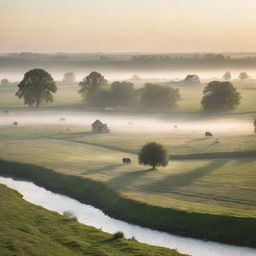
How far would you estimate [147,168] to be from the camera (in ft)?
302

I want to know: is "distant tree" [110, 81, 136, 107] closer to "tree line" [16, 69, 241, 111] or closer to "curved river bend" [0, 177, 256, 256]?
"tree line" [16, 69, 241, 111]

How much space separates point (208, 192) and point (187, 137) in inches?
2121

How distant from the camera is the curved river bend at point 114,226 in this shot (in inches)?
2186

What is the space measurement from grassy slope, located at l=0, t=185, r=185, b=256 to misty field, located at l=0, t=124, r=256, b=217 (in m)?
13.0

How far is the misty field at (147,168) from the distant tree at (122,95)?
2013 inches

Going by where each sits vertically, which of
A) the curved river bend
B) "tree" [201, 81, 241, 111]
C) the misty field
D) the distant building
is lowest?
the curved river bend

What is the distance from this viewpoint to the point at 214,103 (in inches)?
6895

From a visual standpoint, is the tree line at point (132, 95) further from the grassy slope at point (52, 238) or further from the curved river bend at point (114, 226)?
the grassy slope at point (52, 238)

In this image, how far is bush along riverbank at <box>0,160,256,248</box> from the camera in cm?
5934

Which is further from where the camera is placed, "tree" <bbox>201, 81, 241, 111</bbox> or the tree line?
the tree line

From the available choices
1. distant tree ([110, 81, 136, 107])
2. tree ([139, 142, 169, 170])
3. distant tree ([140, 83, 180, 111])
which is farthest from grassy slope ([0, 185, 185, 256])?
distant tree ([110, 81, 136, 107])

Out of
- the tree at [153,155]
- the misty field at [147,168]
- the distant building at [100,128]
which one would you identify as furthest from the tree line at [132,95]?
the tree at [153,155]

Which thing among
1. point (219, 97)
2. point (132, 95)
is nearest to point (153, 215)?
point (219, 97)

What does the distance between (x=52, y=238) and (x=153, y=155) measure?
35.3 meters
